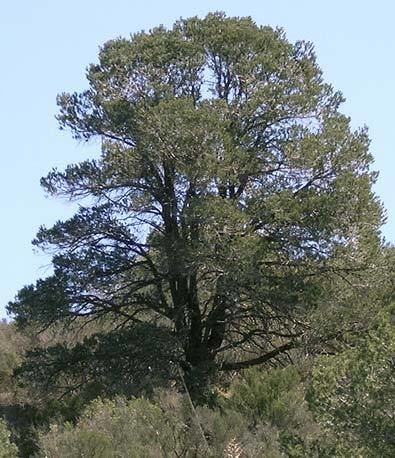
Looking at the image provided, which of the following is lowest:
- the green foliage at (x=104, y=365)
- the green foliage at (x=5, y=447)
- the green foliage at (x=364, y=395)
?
the green foliage at (x=364, y=395)

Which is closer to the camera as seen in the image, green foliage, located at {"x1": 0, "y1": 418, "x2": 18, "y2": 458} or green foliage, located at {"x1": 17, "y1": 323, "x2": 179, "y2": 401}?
green foliage, located at {"x1": 0, "y1": 418, "x2": 18, "y2": 458}

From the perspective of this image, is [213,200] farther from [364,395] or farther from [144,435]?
[364,395]

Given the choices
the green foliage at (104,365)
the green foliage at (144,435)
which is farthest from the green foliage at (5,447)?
the green foliage at (104,365)

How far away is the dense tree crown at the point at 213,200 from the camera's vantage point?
2536 cm

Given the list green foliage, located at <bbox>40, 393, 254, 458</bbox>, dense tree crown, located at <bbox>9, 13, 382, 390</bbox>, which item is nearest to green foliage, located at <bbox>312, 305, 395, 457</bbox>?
green foliage, located at <bbox>40, 393, 254, 458</bbox>

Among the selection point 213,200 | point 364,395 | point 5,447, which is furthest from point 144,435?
point 213,200

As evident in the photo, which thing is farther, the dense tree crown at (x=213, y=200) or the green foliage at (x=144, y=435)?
the dense tree crown at (x=213, y=200)

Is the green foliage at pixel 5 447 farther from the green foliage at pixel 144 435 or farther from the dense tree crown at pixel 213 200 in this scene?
the dense tree crown at pixel 213 200

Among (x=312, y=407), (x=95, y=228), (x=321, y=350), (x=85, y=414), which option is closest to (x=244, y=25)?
(x=95, y=228)

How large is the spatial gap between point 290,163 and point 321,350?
4.24 m

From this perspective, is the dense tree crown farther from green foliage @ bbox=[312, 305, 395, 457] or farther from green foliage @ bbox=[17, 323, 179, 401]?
green foliage @ bbox=[312, 305, 395, 457]

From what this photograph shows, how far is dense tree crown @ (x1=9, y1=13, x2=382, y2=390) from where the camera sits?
25.4 m

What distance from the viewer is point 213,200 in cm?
2509

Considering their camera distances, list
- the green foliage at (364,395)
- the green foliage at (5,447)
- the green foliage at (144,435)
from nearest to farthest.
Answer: the green foliage at (364,395)
the green foliage at (144,435)
the green foliage at (5,447)
